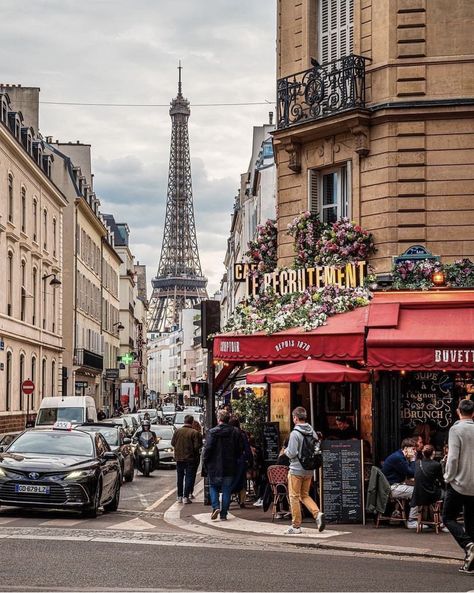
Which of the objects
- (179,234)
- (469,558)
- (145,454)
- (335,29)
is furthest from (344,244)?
(179,234)

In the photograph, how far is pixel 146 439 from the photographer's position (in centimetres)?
3366

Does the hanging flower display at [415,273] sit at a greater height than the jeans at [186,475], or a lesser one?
greater

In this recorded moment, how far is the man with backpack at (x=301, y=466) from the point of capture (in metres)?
16.2

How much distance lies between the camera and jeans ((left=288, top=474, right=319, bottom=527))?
638 inches

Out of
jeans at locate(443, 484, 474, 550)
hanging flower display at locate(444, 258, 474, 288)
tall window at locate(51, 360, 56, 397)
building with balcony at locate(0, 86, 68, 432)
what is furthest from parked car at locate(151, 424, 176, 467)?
jeans at locate(443, 484, 474, 550)

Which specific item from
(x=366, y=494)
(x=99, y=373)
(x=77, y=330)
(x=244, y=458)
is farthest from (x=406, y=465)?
(x=99, y=373)

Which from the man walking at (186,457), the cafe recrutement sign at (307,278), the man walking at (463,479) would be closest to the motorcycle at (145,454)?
the cafe recrutement sign at (307,278)

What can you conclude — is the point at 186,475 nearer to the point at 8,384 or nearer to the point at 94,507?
the point at 94,507

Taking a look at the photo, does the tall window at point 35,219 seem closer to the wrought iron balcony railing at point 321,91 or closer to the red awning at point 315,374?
the wrought iron balcony railing at point 321,91

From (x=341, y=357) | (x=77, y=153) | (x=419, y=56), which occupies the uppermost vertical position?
(x=77, y=153)

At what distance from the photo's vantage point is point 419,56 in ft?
69.1

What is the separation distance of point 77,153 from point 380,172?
195 feet

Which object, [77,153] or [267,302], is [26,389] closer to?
[267,302]

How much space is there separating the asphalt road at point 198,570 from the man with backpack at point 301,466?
1.96 metres
